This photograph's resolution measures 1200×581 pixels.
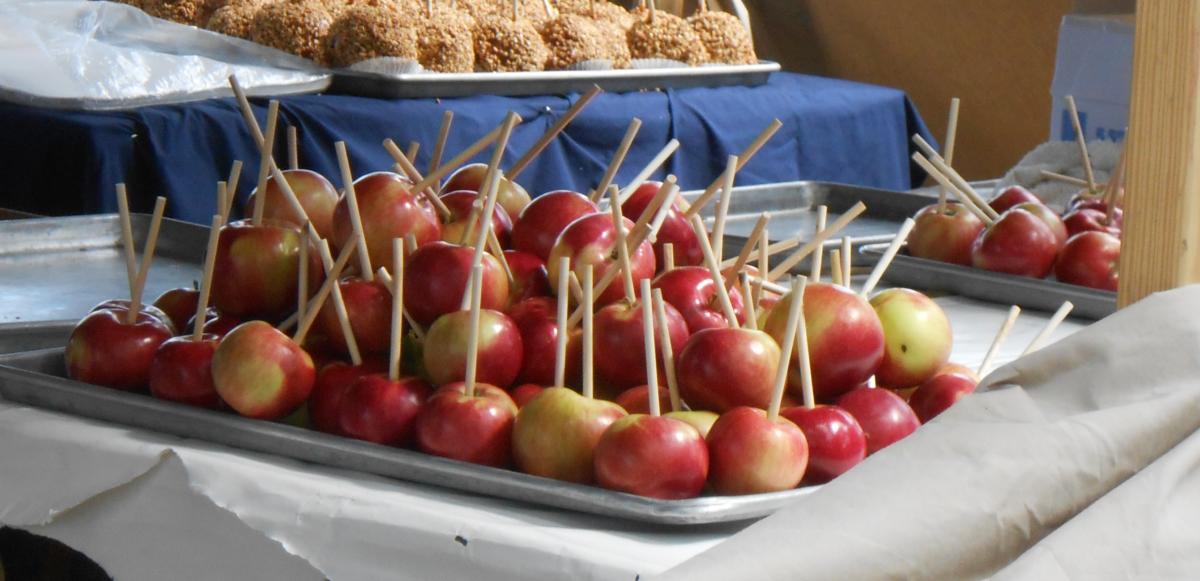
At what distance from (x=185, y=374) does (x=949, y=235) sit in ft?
2.58

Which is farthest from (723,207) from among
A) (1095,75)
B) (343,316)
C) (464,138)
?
(1095,75)

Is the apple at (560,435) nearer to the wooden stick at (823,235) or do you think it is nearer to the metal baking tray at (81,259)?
the wooden stick at (823,235)

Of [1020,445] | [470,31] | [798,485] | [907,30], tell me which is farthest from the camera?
[907,30]

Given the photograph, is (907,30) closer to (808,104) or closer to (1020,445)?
(808,104)

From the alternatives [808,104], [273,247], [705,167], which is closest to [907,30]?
[808,104]

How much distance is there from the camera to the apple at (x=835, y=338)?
82 centimetres

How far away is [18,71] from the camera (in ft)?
6.90

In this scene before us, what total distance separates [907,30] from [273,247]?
12.4 ft

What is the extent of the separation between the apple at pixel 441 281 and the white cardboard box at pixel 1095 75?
1.77m

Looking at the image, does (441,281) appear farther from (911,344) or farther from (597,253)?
(911,344)

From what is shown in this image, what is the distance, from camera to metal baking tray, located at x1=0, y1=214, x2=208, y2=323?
1350 millimetres

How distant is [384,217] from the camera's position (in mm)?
935

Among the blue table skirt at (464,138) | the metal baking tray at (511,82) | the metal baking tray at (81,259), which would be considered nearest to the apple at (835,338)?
the metal baking tray at (81,259)

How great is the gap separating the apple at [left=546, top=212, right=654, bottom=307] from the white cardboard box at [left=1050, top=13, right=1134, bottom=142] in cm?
171
